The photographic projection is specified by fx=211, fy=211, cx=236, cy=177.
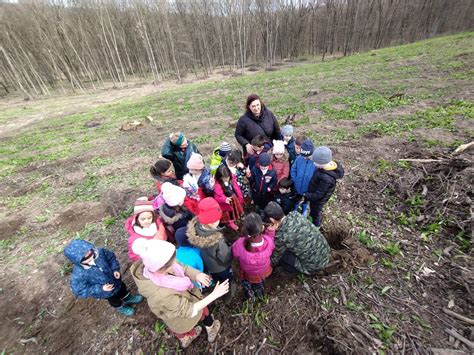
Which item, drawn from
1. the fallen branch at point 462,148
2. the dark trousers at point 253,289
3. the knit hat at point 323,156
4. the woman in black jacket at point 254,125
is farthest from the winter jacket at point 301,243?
the fallen branch at point 462,148

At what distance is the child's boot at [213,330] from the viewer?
267cm

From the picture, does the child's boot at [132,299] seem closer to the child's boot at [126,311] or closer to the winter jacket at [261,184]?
the child's boot at [126,311]

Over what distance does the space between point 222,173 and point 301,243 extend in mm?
1756

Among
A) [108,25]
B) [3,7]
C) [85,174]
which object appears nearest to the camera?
[85,174]

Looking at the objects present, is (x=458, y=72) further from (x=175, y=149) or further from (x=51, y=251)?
(x=51, y=251)

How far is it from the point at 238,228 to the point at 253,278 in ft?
4.34

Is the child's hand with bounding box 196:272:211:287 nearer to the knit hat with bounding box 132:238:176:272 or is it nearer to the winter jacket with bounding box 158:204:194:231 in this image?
the knit hat with bounding box 132:238:176:272

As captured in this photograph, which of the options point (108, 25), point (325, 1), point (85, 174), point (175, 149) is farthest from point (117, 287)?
point (325, 1)

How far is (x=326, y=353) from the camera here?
228 centimetres

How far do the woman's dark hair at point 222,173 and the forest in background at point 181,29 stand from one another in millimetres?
30639

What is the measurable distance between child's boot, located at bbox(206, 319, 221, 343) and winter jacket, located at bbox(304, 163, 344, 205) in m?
2.28

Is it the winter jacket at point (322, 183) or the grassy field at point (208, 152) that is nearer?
the grassy field at point (208, 152)

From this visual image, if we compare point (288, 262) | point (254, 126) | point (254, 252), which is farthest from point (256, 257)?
point (254, 126)

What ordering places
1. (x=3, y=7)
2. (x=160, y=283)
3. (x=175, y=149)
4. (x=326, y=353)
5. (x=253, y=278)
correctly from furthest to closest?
(x=3, y=7), (x=175, y=149), (x=253, y=278), (x=326, y=353), (x=160, y=283)
